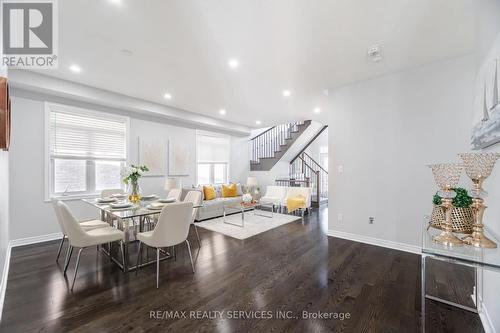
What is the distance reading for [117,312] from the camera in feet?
5.91

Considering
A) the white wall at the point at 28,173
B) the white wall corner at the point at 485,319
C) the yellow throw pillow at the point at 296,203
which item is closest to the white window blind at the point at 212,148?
the yellow throw pillow at the point at 296,203

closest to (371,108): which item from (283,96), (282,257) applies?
(283,96)

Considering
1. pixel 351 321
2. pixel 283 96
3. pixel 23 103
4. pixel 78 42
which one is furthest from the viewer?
pixel 283 96

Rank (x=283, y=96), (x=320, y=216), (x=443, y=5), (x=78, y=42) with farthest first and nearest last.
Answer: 1. (x=320, y=216)
2. (x=283, y=96)
3. (x=78, y=42)
4. (x=443, y=5)

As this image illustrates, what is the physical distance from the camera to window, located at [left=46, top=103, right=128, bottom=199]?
12.3 ft

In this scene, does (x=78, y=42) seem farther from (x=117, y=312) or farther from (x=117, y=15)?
(x=117, y=312)

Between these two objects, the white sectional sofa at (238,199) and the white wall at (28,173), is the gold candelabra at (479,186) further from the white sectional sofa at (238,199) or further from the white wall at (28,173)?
the white wall at (28,173)

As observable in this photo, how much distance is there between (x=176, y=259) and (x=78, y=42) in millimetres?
2976

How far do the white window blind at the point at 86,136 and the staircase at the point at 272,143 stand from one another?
4.62 metres

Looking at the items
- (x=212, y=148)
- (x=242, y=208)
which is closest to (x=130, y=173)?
(x=242, y=208)

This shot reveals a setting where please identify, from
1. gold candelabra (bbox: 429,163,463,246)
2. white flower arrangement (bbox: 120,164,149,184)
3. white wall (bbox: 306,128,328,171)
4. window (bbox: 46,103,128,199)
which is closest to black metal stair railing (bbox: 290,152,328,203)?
white wall (bbox: 306,128,328,171)

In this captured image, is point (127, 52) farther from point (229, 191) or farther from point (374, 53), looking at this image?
point (229, 191)

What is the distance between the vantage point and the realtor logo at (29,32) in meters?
1.95

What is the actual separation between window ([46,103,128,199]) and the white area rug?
2235 millimetres
